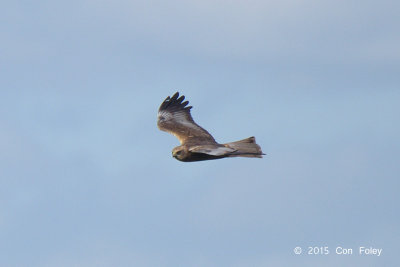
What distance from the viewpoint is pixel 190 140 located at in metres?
33.8

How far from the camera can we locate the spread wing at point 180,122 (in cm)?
3444

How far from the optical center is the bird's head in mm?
31656

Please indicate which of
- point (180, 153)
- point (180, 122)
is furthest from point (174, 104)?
point (180, 153)

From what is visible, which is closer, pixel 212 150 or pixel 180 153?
pixel 212 150

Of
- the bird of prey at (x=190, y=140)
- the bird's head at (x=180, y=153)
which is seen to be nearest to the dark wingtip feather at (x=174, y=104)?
the bird of prey at (x=190, y=140)

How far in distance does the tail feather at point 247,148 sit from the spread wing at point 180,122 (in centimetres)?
214

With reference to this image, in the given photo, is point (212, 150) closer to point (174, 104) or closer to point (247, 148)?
point (247, 148)

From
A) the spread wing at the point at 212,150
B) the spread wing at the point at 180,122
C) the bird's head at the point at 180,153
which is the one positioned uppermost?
the spread wing at the point at 180,122

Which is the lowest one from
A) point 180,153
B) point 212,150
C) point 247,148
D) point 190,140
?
point 212,150

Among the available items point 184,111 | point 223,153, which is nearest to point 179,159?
point 223,153

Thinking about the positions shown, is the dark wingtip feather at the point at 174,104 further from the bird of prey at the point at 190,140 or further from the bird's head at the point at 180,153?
the bird's head at the point at 180,153

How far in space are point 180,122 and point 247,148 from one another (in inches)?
237

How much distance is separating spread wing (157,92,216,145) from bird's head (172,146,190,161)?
1623 mm

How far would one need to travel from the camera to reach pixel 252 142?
104 feet
